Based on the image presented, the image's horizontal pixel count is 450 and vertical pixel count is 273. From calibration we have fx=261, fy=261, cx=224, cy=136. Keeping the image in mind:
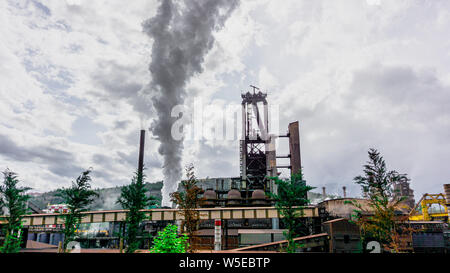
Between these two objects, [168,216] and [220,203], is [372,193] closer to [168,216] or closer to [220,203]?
[168,216]

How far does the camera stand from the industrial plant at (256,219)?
30984 millimetres

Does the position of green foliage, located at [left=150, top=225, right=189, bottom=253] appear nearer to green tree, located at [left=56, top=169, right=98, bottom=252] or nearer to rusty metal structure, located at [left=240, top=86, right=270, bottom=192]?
green tree, located at [left=56, top=169, right=98, bottom=252]

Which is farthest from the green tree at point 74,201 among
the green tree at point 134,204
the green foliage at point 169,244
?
the green foliage at point 169,244

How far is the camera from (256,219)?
43.6 metres

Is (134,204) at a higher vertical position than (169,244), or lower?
higher

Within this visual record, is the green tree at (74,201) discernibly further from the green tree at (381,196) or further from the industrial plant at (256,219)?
the green tree at (381,196)

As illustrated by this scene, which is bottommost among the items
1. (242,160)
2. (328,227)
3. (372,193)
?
(328,227)

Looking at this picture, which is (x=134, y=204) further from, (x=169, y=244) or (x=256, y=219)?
(x=256, y=219)

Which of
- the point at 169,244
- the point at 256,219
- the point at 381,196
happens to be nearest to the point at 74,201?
the point at 169,244
